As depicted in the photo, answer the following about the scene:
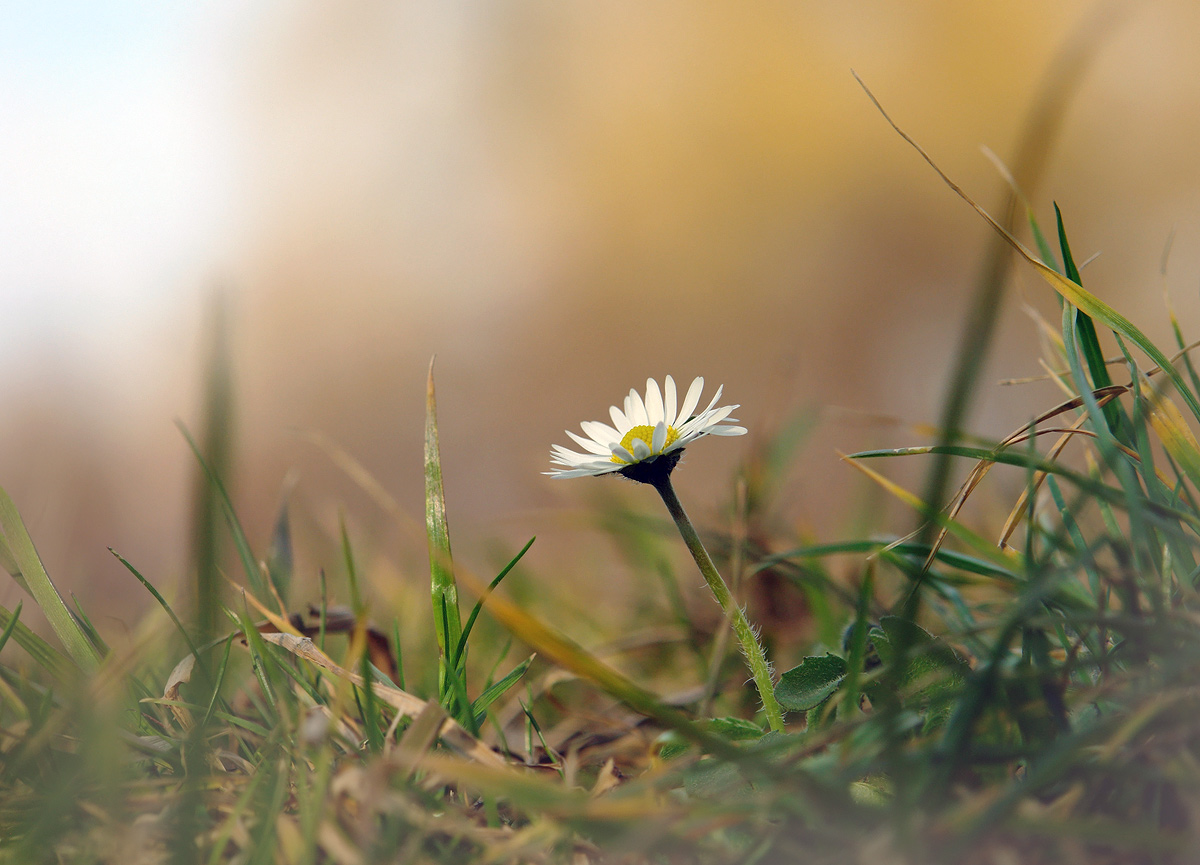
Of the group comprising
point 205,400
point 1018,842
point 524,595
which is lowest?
point 524,595

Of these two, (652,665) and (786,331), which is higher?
(786,331)

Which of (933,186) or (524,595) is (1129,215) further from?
(524,595)

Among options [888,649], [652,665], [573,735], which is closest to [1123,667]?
[888,649]

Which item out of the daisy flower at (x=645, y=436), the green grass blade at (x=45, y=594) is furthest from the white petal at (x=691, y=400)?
the green grass blade at (x=45, y=594)

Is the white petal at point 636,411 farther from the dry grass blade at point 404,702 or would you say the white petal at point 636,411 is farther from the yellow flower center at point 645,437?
the dry grass blade at point 404,702

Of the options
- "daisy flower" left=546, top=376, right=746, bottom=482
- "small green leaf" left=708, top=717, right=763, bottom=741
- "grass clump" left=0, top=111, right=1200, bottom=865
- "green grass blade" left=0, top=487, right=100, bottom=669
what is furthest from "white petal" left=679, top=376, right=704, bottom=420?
"green grass blade" left=0, top=487, right=100, bottom=669

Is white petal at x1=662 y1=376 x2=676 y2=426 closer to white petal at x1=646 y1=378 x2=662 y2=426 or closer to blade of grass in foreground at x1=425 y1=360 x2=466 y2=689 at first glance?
white petal at x1=646 y1=378 x2=662 y2=426

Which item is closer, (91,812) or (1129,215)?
(91,812)
